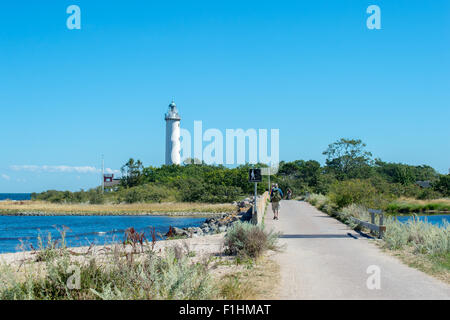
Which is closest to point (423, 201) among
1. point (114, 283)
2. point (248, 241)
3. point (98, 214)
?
point (98, 214)

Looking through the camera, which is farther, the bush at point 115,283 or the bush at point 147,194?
the bush at point 147,194

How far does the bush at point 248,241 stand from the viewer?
11773mm

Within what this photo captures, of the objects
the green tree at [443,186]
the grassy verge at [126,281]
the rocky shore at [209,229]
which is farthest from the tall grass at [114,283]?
the green tree at [443,186]

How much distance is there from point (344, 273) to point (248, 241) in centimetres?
310

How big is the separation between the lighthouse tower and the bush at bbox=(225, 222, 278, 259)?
8887cm

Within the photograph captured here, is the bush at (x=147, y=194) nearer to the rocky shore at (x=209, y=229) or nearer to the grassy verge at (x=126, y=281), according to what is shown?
the rocky shore at (x=209, y=229)

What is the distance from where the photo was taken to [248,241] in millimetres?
11938

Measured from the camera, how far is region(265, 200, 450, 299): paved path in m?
7.71

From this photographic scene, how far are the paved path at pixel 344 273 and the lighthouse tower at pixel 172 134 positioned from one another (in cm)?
8653

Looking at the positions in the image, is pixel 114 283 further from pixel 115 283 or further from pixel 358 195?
pixel 358 195
